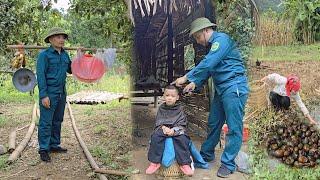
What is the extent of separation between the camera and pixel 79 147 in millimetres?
5590

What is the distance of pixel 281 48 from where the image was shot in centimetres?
678

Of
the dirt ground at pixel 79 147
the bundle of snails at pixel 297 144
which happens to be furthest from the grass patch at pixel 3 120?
the bundle of snails at pixel 297 144

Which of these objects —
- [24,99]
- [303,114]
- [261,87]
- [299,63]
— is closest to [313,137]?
[303,114]

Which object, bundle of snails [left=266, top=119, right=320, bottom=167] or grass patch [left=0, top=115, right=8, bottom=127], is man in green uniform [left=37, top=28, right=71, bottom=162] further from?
grass patch [left=0, top=115, right=8, bottom=127]

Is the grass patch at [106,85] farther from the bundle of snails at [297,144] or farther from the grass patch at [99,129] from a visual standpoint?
the bundle of snails at [297,144]

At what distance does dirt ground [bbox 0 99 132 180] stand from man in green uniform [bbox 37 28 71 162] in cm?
27

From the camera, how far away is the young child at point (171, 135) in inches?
113

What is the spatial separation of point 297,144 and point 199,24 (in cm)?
158

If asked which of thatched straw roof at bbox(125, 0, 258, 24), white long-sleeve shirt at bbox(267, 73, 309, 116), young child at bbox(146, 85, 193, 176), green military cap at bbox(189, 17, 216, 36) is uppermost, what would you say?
thatched straw roof at bbox(125, 0, 258, 24)

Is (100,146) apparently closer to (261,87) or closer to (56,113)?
(56,113)

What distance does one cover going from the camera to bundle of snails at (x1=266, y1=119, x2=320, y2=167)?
369cm

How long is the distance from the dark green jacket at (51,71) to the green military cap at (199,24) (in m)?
A: 2.29

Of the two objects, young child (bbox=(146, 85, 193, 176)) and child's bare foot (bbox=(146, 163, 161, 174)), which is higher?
young child (bbox=(146, 85, 193, 176))

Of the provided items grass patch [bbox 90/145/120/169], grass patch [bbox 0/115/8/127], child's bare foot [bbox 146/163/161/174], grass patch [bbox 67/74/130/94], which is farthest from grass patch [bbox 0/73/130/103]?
child's bare foot [bbox 146/163/161/174]
